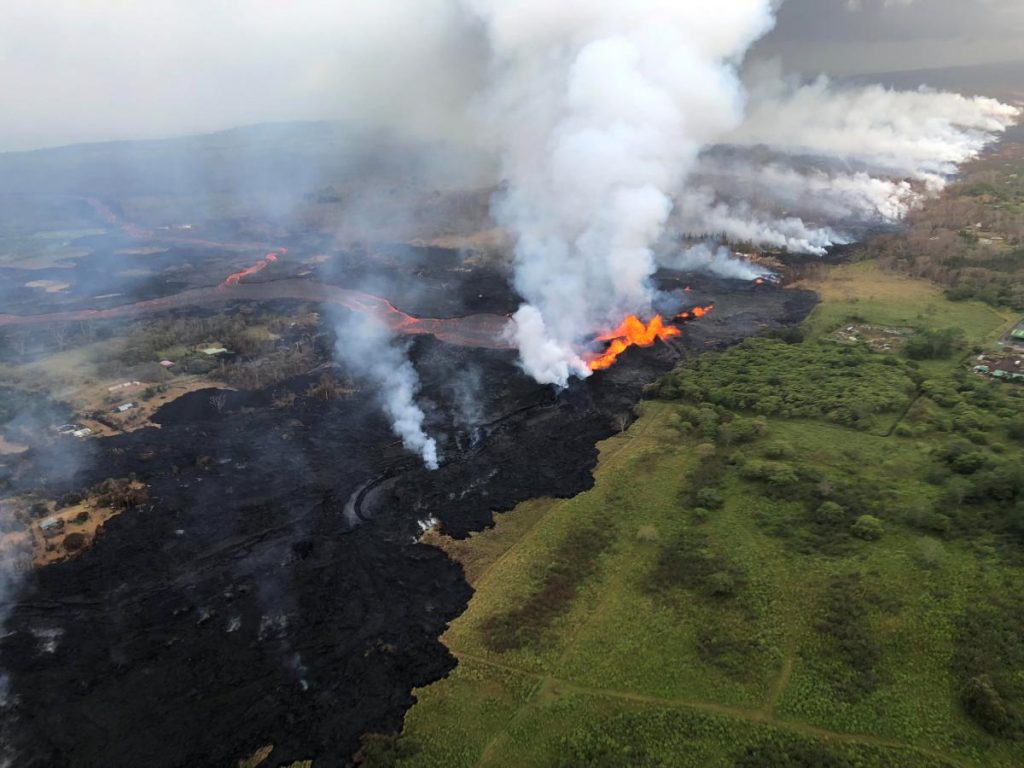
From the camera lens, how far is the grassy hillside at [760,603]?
33.1 metres

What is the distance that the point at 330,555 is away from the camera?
48.0 m

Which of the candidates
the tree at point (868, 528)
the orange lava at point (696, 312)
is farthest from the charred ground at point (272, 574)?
the orange lava at point (696, 312)

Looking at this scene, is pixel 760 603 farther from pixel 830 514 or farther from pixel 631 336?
pixel 631 336

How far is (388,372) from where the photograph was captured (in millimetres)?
79812

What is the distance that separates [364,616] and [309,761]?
1012 cm

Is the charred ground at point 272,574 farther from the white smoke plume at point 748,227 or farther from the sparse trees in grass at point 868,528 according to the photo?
the white smoke plume at point 748,227

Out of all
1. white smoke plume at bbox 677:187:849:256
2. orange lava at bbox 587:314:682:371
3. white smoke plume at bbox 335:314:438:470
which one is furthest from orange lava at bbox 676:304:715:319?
white smoke plume at bbox 677:187:849:256

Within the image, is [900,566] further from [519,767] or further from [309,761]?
[309,761]

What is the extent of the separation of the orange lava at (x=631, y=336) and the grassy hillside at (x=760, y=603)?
59.7ft

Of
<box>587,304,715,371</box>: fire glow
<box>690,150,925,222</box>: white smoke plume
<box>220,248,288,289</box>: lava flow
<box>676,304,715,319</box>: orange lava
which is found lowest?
<box>676,304,715,319</box>: orange lava

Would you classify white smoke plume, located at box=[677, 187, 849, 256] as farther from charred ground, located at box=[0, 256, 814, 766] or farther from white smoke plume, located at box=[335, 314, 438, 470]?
white smoke plume, located at box=[335, 314, 438, 470]

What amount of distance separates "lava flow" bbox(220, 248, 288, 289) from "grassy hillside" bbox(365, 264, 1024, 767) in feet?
307

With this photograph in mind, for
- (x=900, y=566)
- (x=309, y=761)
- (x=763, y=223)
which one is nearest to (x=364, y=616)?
(x=309, y=761)

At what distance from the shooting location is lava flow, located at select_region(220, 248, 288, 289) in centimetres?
12788
